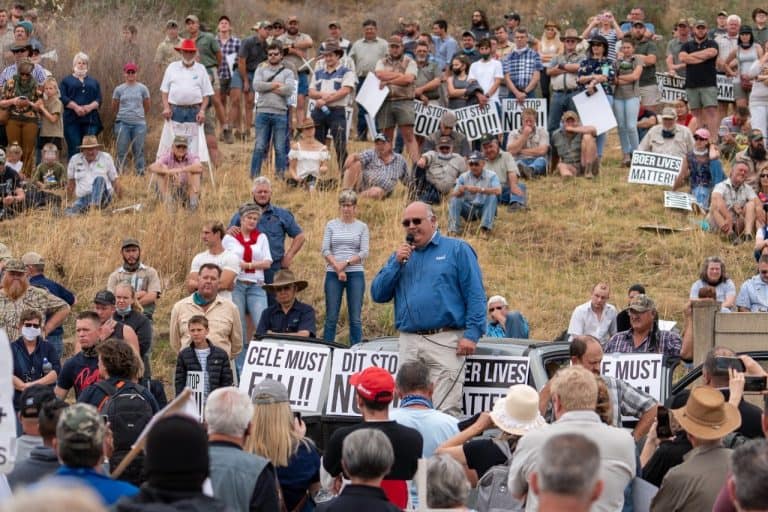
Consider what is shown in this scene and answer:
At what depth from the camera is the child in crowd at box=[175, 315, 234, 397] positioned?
45.1 feet

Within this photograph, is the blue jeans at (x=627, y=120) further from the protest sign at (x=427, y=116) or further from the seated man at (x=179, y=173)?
the seated man at (x=179, y=173)

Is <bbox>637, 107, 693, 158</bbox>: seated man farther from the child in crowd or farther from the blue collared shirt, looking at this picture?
the blue collared shirt

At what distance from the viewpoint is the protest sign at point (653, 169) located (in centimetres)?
2364

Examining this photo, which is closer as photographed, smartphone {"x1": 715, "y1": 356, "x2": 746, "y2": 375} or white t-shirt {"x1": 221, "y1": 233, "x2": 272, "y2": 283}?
smartphone {"x1": 715, "y1": 356, "x2": 746, "y2": 375}

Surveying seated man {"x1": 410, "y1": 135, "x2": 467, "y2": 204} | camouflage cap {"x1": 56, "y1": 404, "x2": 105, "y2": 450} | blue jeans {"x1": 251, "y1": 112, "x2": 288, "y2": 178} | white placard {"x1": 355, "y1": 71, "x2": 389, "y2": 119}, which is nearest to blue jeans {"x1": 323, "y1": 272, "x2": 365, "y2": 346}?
seated man {"x1": 410, "y1": 135, "x2": 467, "y2": 204}

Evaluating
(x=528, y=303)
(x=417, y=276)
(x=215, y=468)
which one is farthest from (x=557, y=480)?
(x=528, y=303)

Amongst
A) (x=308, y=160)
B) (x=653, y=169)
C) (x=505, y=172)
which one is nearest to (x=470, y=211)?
(x=505, y=172)

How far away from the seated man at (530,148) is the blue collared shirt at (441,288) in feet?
38.8

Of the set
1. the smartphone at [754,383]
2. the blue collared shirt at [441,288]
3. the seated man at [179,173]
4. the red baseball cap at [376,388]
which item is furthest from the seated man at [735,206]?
the red baseball cap at [376,388]

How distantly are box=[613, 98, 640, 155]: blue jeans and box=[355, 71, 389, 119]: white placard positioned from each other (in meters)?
3.78

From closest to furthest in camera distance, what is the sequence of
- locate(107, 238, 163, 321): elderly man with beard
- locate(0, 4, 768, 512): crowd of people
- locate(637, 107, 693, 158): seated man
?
locate(0, 4, 768, 512): crowd of people → locate(107, 238, 163, 321): elderly man with beard → locate(637, 107, 693, 158): seated man

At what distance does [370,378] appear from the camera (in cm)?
856

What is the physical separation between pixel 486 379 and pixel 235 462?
198 inches

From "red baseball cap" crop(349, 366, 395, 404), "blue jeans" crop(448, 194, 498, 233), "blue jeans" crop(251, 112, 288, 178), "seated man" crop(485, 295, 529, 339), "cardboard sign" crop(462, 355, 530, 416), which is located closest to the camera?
"red baseball cap" crop(349, 366, 395, 404)
